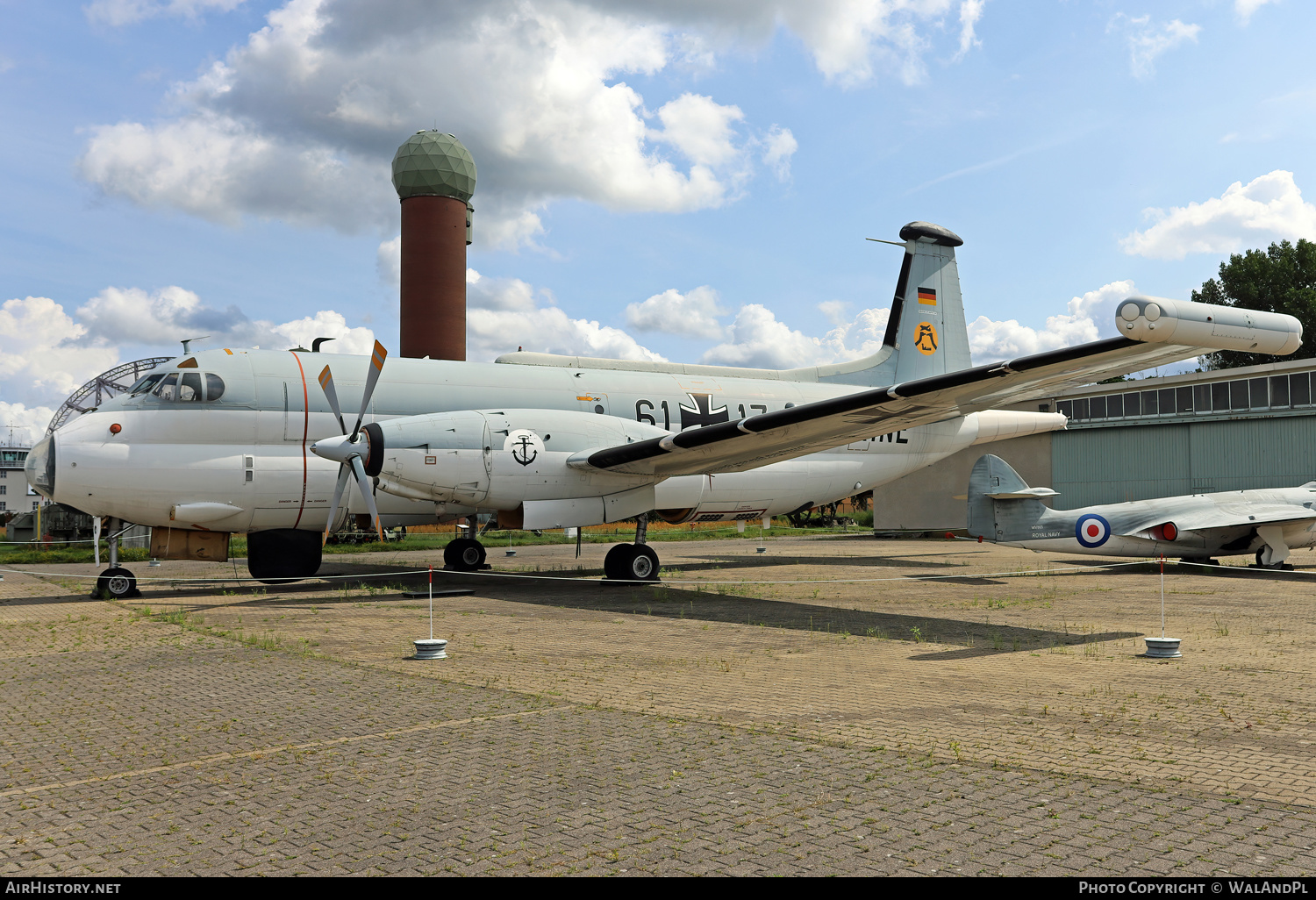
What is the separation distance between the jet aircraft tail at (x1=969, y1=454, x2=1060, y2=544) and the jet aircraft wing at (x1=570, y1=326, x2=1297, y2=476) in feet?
21.9

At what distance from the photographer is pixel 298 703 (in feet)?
25.6

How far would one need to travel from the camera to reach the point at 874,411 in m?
15.1

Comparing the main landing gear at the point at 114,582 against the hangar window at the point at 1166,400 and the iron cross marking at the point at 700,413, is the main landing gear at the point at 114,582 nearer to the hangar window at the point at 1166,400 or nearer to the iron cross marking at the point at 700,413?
the iron cross marking at the point at 700,413

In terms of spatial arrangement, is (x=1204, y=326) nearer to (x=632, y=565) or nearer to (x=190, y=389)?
(x=632, y=565)

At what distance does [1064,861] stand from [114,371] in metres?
50.9

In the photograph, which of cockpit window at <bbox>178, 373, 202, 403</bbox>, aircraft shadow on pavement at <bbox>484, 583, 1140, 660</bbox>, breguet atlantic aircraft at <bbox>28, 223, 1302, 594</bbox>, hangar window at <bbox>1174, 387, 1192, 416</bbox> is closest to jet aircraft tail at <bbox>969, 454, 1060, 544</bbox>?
breguet atlantic aircraft at <bbox>28, 223, 1302, 594</bbox>

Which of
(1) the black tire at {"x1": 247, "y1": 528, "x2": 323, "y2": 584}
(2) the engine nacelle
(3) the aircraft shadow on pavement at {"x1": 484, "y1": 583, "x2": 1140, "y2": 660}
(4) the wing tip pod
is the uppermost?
(4) the wing tip pod

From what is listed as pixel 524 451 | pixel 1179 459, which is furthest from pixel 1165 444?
pixel 524 451

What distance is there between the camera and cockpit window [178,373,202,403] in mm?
16703

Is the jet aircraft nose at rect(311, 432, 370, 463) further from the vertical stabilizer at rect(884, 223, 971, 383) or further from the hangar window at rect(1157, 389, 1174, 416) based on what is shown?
the hangar window at rect(1157, 389, 1174, 416)

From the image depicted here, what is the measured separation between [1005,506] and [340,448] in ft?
53.5

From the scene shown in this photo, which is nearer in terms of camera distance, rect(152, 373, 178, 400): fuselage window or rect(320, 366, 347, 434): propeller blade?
rect(152, 373, 178, 400): fuselage window

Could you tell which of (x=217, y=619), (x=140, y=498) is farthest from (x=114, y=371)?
(x=217, y=619)

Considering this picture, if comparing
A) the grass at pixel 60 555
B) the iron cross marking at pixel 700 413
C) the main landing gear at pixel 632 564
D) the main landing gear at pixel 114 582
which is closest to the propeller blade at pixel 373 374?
the main landing gear at pixel 114 582
